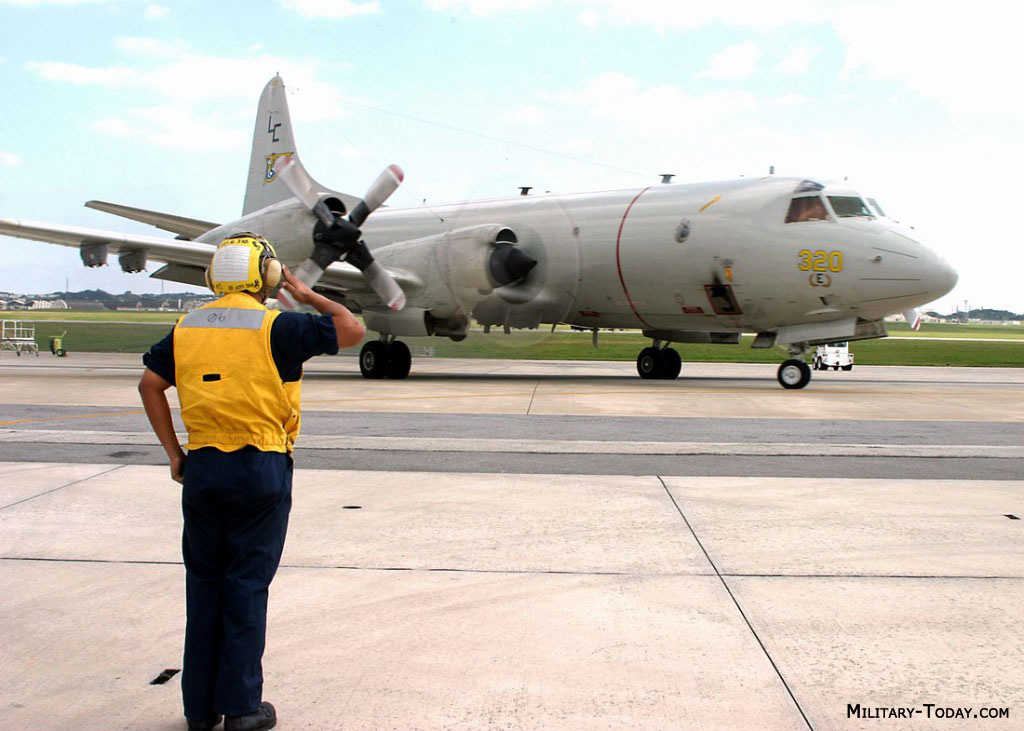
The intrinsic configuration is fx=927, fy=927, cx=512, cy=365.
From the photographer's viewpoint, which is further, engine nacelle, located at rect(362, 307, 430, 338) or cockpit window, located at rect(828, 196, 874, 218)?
engine nacelle, located at rect(362, 307, 430, 338)

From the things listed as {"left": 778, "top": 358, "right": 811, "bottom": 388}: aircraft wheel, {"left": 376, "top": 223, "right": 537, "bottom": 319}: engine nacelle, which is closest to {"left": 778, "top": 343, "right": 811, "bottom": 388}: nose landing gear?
{"left": 778, "top": 358, "right": 811, "bottom": 388}: aircraft wheel

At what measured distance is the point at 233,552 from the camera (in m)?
3.21

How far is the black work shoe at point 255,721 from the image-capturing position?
3078mm

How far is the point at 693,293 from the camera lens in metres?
18.2

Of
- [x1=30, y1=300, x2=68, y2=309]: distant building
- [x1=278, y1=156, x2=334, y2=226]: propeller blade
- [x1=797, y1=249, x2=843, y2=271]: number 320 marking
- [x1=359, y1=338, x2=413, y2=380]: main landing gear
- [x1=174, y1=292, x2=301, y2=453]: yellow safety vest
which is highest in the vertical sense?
[x1=278, y1=156, x2=334, y2=226]: propeller blade

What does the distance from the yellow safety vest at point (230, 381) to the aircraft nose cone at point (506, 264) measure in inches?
608

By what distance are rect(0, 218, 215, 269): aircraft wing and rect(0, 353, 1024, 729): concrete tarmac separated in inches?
348

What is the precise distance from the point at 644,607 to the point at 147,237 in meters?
16.9

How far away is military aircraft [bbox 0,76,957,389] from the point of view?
16.3 meters

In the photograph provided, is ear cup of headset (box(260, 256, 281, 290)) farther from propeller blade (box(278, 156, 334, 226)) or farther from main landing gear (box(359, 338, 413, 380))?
main landing gear (box(359, 338, 413, 380))

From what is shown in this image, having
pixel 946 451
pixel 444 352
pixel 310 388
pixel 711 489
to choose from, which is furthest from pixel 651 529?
pixel 444 352

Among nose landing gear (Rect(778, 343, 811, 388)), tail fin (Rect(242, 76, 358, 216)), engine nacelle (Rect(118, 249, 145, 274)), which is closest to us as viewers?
nose landing gear (Rect(778, 343, 811, 388))

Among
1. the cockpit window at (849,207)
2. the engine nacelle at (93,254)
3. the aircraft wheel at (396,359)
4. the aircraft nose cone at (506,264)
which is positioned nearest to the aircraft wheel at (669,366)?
the aircraft nose cone at (506,264)

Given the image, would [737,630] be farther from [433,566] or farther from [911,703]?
[433,566]
